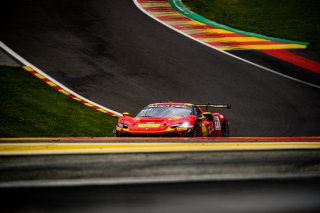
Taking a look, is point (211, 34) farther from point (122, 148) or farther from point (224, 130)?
point (122, 148)

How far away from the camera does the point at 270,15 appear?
2333cm

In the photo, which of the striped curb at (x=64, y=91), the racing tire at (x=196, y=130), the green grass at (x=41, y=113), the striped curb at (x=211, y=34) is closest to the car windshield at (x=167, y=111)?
the racing tire at (x=196, y=130)

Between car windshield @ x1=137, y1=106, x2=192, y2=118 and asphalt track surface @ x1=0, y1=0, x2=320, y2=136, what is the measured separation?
8.82 ft

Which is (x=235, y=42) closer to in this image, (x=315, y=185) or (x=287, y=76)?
(x=287, y=76)

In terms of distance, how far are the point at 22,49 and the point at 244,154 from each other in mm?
14607

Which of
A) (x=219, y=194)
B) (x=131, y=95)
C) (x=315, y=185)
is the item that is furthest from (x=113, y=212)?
(x=131, y=95)

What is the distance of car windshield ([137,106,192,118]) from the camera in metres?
9.51

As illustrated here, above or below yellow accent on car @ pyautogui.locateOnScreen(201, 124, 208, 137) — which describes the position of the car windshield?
above

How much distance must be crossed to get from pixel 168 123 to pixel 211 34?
13.0 m

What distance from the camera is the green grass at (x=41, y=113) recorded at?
1049 centimetres

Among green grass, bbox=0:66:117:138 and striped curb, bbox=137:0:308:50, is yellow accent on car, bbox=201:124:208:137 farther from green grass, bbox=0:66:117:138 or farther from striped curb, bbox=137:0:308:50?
striped curb, bbox=137:0:308:50

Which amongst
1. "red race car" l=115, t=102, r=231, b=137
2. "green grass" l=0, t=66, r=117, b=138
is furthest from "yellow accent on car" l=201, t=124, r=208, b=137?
"green grass" l=0, t=66, r=117, b=138

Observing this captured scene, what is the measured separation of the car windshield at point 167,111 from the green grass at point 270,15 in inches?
466

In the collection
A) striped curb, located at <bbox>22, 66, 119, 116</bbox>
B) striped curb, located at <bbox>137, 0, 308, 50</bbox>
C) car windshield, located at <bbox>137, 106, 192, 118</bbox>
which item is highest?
striped curb, located at <bbox>137, 0, 308, 50</bbox>
